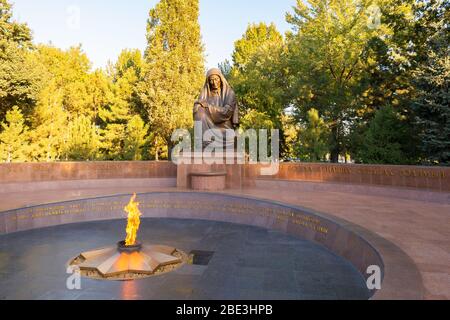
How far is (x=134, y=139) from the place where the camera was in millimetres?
26719

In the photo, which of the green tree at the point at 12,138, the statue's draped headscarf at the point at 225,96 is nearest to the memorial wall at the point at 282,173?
the statue's draped headscarf at the point at 225,96

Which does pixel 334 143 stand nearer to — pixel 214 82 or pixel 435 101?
pixel 435 101

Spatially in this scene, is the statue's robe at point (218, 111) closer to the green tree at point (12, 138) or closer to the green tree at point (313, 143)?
the green tree at point (313, 143)

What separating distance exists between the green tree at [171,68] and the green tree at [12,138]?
943cm

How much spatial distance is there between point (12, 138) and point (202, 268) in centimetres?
2079

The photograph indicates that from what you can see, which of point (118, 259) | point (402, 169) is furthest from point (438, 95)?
point (118, 259)

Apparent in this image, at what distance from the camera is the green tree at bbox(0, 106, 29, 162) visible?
2084 centimetres

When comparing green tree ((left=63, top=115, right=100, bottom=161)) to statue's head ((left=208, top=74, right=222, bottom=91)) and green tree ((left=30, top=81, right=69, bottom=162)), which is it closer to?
green tree ((left=30, top=81, right=69, bottom=162))

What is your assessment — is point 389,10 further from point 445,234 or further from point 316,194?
point 445,234

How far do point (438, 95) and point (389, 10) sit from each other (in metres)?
7.45

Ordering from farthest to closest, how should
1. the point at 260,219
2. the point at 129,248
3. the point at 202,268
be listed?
the point at 260,219, the point at 129,248, the point at 202,268

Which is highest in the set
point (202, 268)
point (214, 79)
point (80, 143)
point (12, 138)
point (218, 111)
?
point (214, 79)

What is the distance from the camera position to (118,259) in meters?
5.55

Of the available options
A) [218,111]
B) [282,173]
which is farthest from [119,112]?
[282,173]
